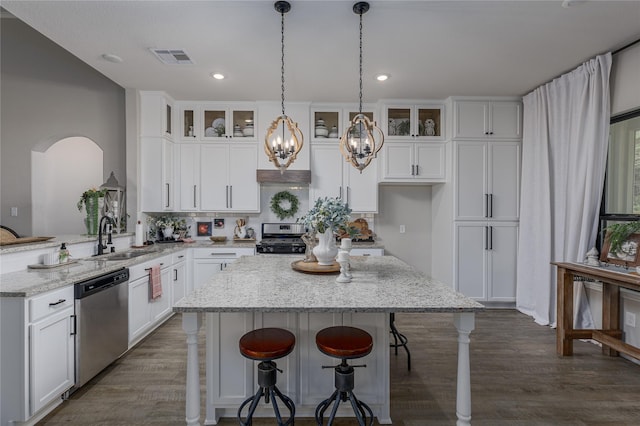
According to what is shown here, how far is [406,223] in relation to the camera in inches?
186

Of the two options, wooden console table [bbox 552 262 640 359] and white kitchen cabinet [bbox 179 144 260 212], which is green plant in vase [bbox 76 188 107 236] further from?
wooden console table [bbox 552 262 640 359]

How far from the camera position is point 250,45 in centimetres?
280

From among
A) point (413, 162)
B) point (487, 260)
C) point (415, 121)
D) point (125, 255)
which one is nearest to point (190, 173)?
point (125, 255)

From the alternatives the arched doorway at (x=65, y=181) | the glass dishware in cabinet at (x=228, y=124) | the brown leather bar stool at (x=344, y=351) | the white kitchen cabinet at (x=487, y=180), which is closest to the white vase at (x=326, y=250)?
the brown leather bar stool at (x=344, y=351)

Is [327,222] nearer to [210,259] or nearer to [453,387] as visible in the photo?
[453,387]

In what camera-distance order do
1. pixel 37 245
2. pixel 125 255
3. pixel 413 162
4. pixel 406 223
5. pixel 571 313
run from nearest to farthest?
pixel 37 245
pixel 571 313
pixel 125 255
pixel 413 162
pixel 406 223

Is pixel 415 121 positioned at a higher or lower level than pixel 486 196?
higher

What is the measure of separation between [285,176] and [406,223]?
1935mm

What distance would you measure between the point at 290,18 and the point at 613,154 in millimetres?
3395

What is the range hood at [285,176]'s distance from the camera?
4.25 m

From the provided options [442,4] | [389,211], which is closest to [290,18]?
[442,4]

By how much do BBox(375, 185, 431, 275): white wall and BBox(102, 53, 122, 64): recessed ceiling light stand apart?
3.49 m

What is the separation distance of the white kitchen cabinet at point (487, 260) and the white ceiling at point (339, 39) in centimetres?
175

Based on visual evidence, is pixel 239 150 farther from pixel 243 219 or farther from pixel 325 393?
pixel 325 393
